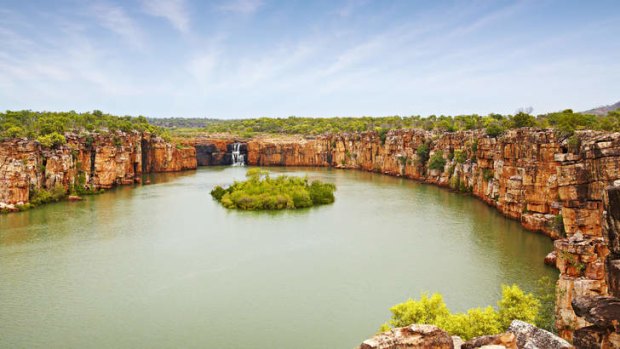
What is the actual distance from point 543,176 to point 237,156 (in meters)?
72.8

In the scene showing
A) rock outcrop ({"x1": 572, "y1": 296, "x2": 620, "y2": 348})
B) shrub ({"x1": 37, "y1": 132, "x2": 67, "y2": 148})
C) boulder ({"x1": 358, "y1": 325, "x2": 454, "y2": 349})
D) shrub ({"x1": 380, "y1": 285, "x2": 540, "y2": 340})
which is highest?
shrub ({"x1": 37, "y1": 132, "x2": 67, "y2": 148})

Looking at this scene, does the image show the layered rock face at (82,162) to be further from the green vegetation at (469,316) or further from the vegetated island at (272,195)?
the green vegetation at (469,316)

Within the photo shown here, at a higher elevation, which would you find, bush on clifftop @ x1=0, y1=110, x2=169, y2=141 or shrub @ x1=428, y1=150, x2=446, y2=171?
bush on clifftop @ x1=0, y1=110, x2=169, y2=141

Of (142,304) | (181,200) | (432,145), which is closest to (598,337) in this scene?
(142,304)

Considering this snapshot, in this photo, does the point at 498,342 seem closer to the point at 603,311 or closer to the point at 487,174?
the point at 603,311

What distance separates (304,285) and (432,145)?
47217mm

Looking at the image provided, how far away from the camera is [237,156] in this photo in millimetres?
98750

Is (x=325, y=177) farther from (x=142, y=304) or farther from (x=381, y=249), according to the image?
(x=142, y=304)

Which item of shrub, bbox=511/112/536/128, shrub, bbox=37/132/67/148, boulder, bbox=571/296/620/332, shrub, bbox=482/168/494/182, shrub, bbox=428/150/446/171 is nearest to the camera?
boulder, bbox=571/296/620/332

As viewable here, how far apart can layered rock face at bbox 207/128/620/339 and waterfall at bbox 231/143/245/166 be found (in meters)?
18.6

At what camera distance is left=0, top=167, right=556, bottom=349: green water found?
1938 cm

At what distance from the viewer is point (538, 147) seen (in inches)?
1372

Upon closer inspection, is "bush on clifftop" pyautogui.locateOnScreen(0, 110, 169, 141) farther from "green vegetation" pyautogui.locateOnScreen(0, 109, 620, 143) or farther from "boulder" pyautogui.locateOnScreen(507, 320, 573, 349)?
"boulder" pyautogui.locateOnScreen(507, 320, 573, 349)

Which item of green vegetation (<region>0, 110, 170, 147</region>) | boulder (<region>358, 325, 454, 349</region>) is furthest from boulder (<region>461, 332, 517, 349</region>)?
green vegetation (<region>0, 110, 170, 147</region>)
